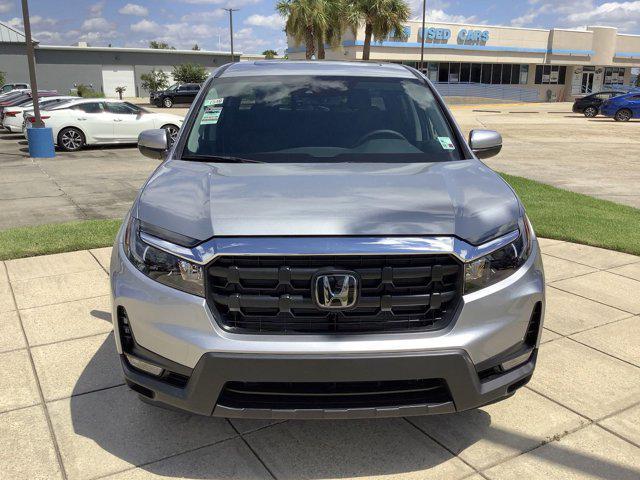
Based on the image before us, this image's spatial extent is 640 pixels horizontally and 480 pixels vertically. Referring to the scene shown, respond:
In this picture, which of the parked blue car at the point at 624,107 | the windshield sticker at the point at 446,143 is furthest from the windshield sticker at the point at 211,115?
the parked blue car at the point at 624,107

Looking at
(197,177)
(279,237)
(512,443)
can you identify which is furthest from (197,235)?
(512,443)

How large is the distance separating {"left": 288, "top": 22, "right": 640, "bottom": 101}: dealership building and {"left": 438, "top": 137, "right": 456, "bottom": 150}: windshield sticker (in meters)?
45.4

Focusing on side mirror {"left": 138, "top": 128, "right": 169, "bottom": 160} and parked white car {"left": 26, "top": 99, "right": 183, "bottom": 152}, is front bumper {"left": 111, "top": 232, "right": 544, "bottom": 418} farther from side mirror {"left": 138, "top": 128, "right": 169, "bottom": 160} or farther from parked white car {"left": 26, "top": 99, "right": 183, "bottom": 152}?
parked white car {"left": 26, "top": 99, "right": 183, "bottom": 152}

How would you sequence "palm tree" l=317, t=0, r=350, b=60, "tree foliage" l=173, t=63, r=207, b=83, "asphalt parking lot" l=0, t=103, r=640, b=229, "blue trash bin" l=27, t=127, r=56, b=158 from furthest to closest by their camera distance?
"tree foliage" l=173, t=63, r=207, b=83, "palm tree" l=317, t=0, r=350, b=60, "blue trash bin" l=27, t=127, r=56, b=158, "asphalt parking lot" l=0, t=103, r=640, b=229

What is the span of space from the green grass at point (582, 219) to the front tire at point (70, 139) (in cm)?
1275

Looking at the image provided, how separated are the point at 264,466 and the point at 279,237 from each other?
3.73 ft

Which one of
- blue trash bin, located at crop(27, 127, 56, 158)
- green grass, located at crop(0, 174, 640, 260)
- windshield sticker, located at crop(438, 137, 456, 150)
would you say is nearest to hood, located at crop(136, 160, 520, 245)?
windshield sticker, located at crop(438, 137, 456, 150)

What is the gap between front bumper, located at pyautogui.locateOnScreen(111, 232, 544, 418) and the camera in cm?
236

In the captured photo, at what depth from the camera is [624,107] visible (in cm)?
3117

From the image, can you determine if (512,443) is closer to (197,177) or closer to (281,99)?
(197,177)

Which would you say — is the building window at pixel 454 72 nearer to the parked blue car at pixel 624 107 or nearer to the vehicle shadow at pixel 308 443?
the parked blue car at pixel 624 107

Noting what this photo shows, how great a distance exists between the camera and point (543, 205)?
877 cm

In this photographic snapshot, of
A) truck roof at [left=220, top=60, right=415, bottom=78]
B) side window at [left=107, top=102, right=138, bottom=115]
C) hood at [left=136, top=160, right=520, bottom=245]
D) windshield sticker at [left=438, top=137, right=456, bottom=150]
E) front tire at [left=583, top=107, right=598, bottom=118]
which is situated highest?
truck roof at [left=220, top=60, right=415, bottom=78]

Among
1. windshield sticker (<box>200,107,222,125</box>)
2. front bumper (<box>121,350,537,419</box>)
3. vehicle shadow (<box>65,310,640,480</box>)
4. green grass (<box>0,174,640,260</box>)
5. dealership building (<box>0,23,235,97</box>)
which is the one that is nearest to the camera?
front bumper (<box>121,350,537,419</box>)
